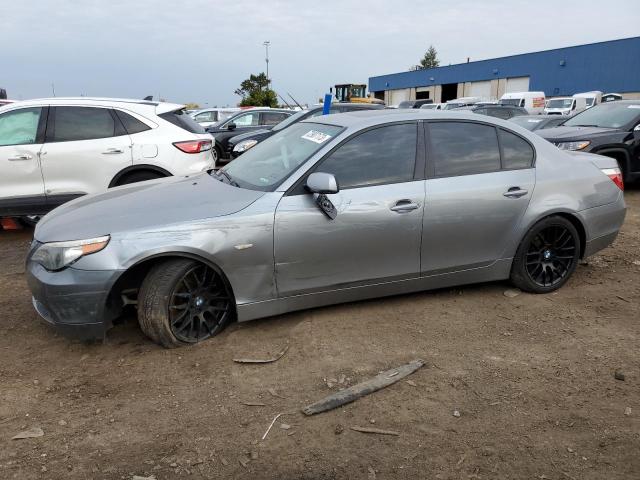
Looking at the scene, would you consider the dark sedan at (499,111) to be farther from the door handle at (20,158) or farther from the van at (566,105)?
the door handle at (20,158)

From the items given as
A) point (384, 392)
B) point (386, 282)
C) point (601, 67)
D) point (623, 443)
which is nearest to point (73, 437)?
point (384, 392)

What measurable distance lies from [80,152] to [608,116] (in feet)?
28.8

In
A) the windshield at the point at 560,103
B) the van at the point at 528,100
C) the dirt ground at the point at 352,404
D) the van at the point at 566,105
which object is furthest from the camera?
the van at the point at 528,100

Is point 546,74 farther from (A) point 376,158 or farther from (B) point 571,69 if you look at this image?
(A) point 376,158

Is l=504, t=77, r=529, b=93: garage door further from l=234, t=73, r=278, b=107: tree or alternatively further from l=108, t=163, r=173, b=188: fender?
l=108, t=163, r=173, b=188: fender

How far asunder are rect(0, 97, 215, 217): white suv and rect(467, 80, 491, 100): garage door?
153 feet

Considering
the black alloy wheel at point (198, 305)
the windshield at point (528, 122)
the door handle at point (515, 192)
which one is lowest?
the black alloy wheel at point (198, 305)

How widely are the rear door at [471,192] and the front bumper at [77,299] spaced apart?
231 centimetres

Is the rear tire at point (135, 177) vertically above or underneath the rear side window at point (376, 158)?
underneath

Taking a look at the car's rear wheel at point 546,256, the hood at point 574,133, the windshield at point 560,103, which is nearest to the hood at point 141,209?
the car's rear wheel at point 546,256

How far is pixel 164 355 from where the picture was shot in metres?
3.54

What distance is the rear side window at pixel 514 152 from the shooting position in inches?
170

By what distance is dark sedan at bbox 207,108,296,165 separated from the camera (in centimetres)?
1279

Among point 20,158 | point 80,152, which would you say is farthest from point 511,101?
point 20,158
